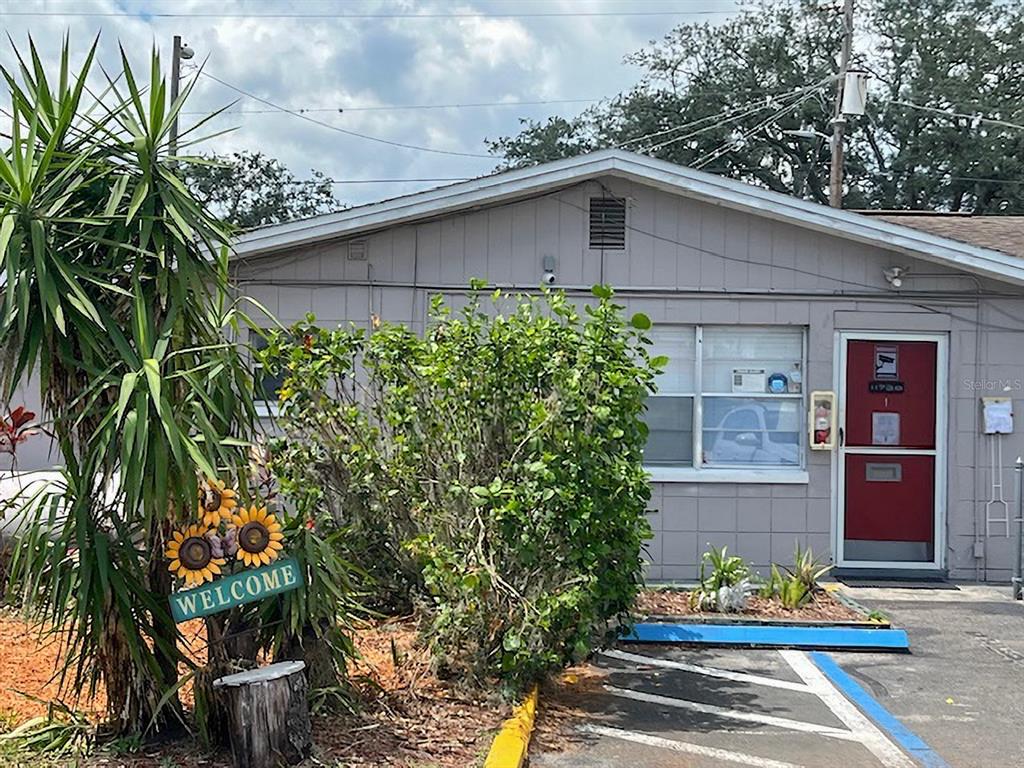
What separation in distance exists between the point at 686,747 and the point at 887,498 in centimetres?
572

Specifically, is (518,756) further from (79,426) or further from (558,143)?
(558,143)

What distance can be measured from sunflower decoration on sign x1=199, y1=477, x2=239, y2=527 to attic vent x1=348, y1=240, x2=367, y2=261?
19.5 feet

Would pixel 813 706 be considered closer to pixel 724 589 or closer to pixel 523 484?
pixel 724 589

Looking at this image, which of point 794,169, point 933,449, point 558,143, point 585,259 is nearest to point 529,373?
point 585,259

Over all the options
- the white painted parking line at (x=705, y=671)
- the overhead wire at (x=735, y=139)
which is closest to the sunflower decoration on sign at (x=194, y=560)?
the white painted parking line at (x=705, y=671)

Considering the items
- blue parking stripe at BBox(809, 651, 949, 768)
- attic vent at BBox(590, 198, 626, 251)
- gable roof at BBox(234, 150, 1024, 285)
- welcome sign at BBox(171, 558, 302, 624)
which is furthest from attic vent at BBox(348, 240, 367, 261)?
welcome sign at BBox(171, 558, 302, 624)

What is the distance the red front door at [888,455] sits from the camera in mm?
11203

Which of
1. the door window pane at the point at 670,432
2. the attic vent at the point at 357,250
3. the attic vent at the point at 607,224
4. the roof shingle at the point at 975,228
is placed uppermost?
the roof shingle at the point at 975,228

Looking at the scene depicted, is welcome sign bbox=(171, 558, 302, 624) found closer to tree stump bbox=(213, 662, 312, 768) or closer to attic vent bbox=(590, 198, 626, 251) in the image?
tree stump bbox=(213, 662, 312, 768)

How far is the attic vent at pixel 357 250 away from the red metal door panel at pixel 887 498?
16.6 ft

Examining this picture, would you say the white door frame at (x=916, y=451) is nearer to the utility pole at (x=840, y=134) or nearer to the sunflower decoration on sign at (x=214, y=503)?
the sunflower decoration on sign at (x=214, y=503)

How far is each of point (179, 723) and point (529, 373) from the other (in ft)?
9.00

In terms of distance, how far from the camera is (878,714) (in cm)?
700

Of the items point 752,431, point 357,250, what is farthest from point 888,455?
point 357,250
